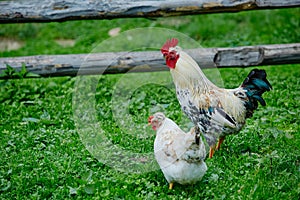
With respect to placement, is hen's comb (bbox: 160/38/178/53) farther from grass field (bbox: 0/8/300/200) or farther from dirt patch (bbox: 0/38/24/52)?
dirt patch (bbox: 0/38/24/52)

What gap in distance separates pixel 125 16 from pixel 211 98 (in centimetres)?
230

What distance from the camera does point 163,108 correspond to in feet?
22.5

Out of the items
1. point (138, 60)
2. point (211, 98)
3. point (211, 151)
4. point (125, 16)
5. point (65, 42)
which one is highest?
point (125, 16)

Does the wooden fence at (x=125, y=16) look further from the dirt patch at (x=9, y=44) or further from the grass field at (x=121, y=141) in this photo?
the dirt patch at (x=9, y=44)

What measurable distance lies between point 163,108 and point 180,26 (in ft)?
12.0

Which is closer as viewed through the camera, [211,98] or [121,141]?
[211,98]

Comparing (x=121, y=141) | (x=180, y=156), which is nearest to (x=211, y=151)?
(x=180, y=156)

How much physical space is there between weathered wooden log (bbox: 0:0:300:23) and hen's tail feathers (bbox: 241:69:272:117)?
6.21 ft

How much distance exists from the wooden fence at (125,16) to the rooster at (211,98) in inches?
68.4

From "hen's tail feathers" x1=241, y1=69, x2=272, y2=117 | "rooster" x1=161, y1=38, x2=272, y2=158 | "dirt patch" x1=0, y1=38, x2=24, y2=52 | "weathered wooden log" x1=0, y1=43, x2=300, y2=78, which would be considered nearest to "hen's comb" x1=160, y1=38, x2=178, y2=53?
"rooster" x1=161, y1=38, x2=272, y2=158

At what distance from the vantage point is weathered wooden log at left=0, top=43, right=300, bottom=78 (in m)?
7.26

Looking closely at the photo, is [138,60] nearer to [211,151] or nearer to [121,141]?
[121,141]

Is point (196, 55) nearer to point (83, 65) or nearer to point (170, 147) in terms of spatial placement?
point (83, 65)

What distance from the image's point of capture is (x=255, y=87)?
532 cm
